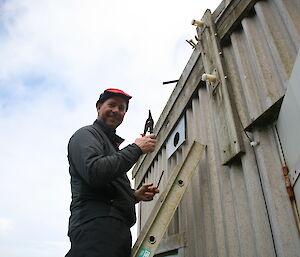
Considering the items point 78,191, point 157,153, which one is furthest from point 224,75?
point 157,153

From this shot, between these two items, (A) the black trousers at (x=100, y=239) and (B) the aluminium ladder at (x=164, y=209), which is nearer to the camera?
(A) the black trousers at (x=100, y=239)

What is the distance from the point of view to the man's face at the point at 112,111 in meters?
2.41

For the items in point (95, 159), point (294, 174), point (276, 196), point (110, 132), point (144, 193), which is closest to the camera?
point (294, 174)

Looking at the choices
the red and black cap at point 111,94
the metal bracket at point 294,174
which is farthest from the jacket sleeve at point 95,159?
the metal bracket at point 294,174

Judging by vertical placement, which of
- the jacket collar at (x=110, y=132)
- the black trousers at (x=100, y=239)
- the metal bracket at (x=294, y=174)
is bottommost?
the black trousers at (x=100, y=239)

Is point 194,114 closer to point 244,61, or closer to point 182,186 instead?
point 244,61

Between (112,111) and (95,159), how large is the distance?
0.77m

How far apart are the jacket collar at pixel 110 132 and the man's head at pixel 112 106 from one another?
11 centimetres

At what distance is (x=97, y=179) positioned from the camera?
1.70 meters

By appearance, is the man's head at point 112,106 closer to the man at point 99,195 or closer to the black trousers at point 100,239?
the man at point 99,195

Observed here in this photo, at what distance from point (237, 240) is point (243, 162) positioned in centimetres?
57

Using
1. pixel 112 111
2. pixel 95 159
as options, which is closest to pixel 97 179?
pixel 95 159

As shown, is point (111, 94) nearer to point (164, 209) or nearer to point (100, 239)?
point (164, 209)

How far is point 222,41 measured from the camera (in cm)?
269
